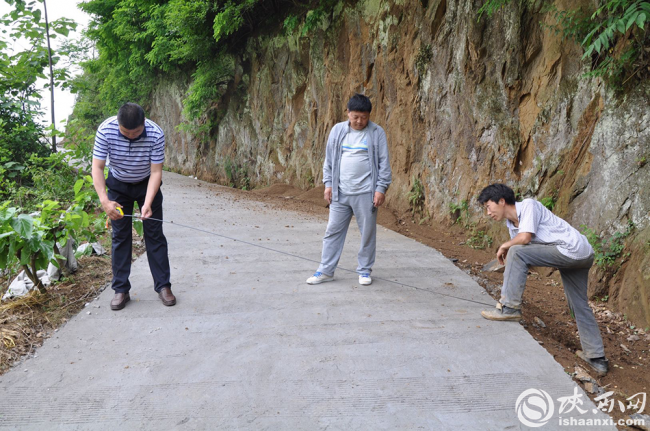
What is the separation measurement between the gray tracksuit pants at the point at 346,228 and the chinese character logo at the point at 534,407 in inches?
88.6

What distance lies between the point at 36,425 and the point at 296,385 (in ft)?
5.16

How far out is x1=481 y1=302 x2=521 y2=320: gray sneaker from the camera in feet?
13.9

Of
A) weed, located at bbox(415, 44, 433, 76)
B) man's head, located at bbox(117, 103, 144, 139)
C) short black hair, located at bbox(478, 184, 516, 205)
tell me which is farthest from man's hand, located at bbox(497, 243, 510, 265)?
weed, located at bbox(415, 44, 433, 76)

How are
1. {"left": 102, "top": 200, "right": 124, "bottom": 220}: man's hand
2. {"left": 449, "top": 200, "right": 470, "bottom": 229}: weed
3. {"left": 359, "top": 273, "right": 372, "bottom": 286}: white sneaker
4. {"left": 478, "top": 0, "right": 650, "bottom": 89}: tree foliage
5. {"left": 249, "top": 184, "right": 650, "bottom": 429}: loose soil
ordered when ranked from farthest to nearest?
1. {"left": 449, "top": 200, "right": 470, "bottom": 229}: weed
2. {"left": 359, "top": 273, "right": 372, "bottom": 286}: white sneaker
3. {"left": 478, "top": 0, "right": 650, "bottom": 89}: tree foliage
4. {"left": 102, "top": 200, "right": 124, "bottom": 220}: man's hand
5. {"left": 249, "top": 184, "right": 650, "bottom": 429}: loose soil

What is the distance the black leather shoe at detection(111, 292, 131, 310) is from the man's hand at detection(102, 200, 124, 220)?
73cm

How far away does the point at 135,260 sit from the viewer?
5965 millimetres

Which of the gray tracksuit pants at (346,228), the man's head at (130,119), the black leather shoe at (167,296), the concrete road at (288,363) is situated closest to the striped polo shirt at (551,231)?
the concrete road at (288,363)

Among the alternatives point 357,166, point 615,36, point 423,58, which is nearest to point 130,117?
point 357,166

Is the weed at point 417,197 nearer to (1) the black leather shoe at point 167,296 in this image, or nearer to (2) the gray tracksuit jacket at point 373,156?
(2) the gray tracksuit jacket at point 373,156

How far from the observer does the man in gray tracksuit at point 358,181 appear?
512cm

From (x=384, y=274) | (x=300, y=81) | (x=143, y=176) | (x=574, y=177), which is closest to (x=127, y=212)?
(x=143, y=176)

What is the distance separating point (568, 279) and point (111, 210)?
150 inches

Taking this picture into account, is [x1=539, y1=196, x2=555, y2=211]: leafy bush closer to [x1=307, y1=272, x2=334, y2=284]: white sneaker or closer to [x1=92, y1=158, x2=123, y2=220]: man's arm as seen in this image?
[x1=307, y1=272, x2=334, y2=284]: white sneaker

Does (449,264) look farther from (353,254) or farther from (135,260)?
(135,260)
